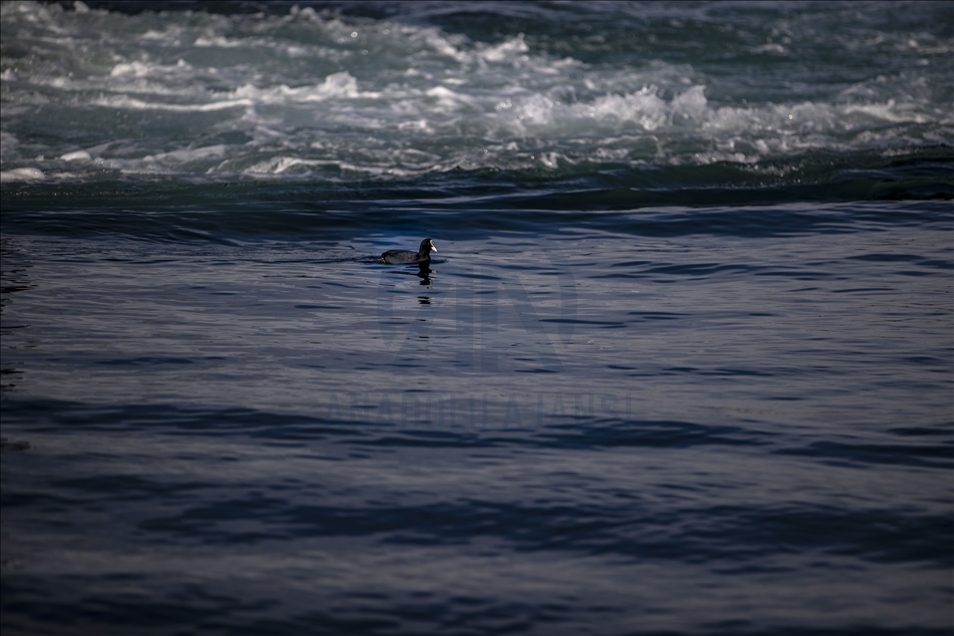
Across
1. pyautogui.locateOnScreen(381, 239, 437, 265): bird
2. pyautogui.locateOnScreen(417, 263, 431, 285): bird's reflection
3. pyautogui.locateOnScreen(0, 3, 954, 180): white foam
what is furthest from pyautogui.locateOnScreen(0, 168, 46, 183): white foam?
pyautogui.locateOnScreen(417, 263, 431, 285): bird's reflection

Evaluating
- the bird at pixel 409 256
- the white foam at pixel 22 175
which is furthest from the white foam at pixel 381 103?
the bird at pixel 409 256

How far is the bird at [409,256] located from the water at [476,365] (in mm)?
128

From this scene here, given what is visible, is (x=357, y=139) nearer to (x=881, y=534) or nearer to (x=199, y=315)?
(x=199, y=315)

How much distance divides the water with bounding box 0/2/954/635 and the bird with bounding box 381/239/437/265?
5.0 inches

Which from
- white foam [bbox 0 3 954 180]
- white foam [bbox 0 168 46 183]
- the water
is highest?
white foam [bbox 0 3 954 180]

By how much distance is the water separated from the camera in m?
4.10

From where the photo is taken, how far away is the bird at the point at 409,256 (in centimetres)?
923

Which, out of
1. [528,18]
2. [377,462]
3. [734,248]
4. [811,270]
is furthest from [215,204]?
[528,18]

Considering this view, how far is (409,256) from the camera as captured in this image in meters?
9.27

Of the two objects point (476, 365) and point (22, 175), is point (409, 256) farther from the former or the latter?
point (22, 175)

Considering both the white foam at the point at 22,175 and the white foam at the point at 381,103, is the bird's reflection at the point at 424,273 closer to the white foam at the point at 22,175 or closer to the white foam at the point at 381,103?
the white foam at the point at 381,103

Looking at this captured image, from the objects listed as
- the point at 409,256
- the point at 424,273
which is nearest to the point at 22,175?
the point at 409,256

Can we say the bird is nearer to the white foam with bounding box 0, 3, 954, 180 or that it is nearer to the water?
the water

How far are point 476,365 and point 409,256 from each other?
2829mm
